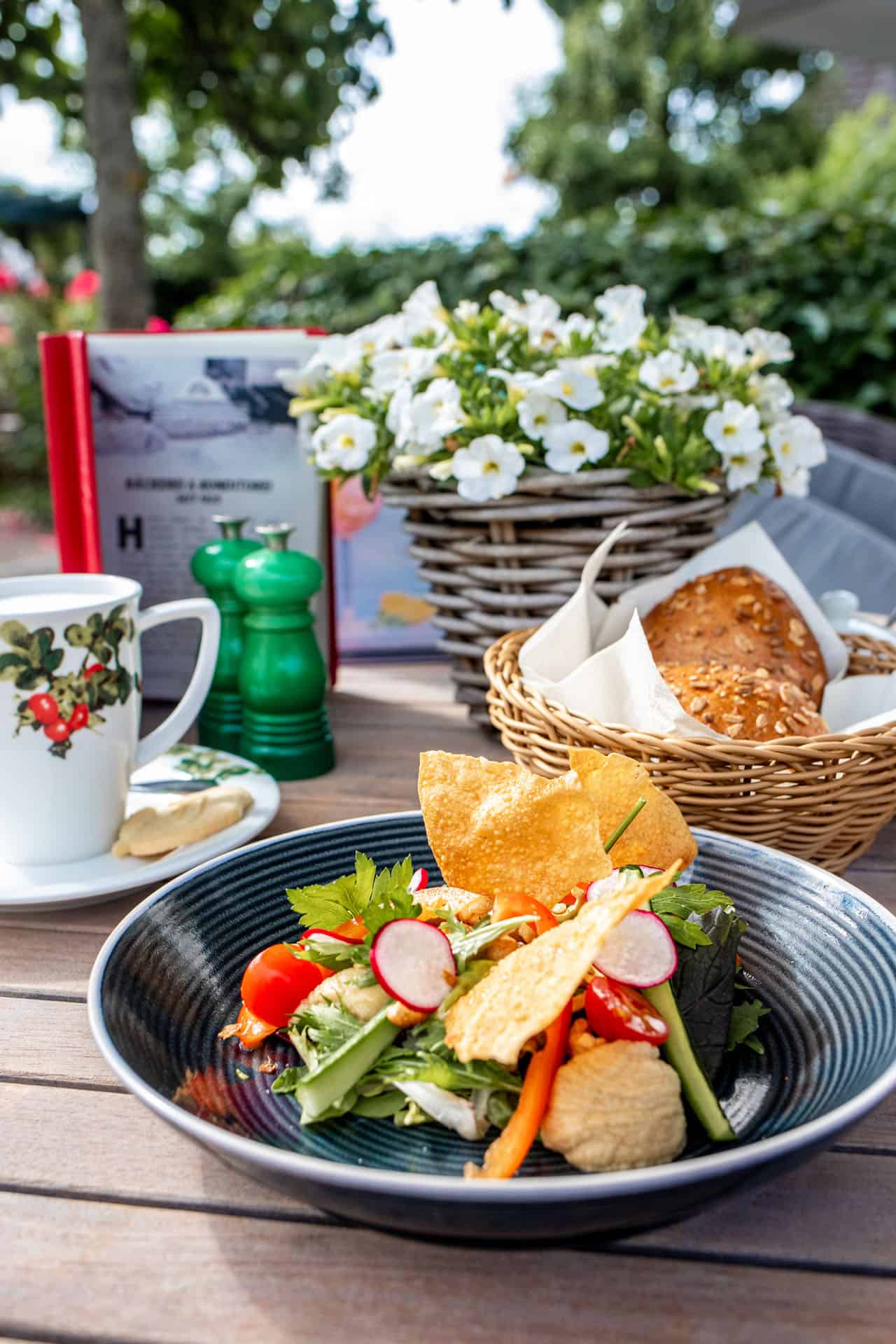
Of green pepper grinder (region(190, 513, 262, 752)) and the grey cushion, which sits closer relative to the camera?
green pepper grinder (region(190, 513, 262, 752))

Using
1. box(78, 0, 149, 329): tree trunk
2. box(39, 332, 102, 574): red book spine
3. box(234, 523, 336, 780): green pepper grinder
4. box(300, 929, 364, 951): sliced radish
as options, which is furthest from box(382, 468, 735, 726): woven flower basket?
box(78, 0, 149, 329): tree trunk

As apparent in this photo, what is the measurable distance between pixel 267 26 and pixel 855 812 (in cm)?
356

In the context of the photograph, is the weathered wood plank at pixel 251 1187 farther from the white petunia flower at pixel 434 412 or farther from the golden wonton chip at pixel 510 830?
the white petunia flower at pixel 434 412

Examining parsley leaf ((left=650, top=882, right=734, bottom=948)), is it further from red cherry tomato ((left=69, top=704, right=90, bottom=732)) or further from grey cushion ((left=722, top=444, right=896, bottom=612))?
grey cushion ((left=722, top=444, right=896, bottom=612))

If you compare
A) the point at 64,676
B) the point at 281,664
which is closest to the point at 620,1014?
the point at 64,676

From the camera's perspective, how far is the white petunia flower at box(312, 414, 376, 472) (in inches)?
52.4

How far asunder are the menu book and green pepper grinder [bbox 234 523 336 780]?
0.26 meters

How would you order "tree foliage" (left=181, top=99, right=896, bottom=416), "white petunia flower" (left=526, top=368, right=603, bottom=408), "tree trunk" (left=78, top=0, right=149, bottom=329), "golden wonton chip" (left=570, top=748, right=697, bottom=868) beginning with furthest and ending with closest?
"tree foliage" (left=181, top=99, right=896, bottom=416)
"tree trunk" (left=78, top=0, right=149, bottom=329)
"white petunia flower" (left=526, top=368, right=603, bottom=408)
"golden wonton chip" (left=570, top=748, right=697, bottom=868)

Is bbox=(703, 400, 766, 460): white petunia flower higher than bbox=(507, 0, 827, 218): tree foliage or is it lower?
lower

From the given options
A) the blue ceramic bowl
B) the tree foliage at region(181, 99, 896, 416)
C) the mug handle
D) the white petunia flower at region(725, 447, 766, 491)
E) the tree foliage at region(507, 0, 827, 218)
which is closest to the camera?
the blue ceramic bowl

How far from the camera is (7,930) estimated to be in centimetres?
97

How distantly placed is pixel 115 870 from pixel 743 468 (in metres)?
0.85

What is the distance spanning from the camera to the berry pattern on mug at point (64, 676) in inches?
37.9

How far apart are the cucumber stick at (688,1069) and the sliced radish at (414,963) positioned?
0.12 metres
